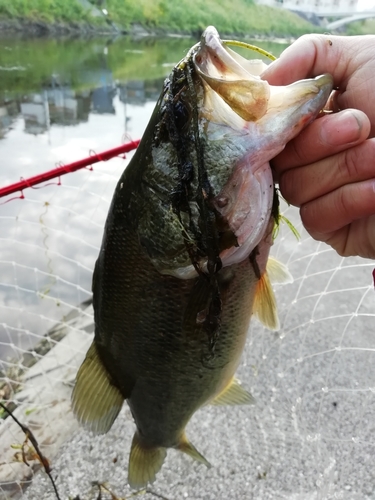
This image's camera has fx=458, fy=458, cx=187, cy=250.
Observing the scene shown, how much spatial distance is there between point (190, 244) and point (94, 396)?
33.2 inches

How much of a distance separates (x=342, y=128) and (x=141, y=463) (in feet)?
5.34

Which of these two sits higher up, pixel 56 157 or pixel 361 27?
pixel 361 27

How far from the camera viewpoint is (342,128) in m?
1.14

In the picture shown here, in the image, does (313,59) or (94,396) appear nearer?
(313,59)

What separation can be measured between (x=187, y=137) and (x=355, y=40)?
612mm

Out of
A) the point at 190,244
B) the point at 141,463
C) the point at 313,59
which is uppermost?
the point at 313,59

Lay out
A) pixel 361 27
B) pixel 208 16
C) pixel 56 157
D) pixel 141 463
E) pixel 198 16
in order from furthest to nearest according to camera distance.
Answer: pixel 208 16 → pixel 198 16 → pixel 361 27 → pixel 56 157 → pixel 141 463

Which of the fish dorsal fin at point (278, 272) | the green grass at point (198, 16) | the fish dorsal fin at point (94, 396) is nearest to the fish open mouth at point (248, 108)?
the fish dorsal fin at point (278, 272)

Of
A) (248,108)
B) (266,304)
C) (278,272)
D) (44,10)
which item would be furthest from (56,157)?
(44,10)

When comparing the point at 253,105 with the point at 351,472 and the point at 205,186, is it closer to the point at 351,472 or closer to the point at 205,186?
the point at 205,186

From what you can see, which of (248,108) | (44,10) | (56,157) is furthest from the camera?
(44,10)

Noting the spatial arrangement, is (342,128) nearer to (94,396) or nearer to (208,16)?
(94,396)

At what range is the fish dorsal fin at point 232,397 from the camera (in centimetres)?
208

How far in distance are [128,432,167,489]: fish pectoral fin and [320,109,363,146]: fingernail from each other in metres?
1.50
